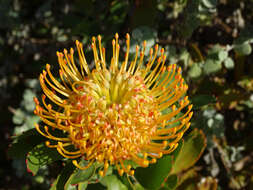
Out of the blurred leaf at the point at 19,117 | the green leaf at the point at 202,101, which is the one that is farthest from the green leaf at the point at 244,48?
the blurred leaf at the point at 19,117

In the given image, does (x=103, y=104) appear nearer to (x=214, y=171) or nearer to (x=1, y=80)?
(x=214, y=171)

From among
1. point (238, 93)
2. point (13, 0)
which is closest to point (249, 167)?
point (238, 93)

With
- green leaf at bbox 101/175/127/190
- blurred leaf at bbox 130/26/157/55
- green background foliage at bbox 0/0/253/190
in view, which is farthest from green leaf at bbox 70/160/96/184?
blurred leaf at bbox 130/26/157/55

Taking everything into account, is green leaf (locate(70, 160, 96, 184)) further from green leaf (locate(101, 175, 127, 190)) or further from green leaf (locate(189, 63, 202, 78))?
green leaf (locate(189, 63, 202, 78))

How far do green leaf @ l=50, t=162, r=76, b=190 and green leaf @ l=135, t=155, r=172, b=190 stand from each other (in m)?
0.30

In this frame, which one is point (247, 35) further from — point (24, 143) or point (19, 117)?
point (19, 117)

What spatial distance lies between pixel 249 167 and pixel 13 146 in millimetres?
1505

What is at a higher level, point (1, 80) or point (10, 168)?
point (1, 80)

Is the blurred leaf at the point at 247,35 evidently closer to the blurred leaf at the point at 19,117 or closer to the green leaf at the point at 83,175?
the green leaf at the point at 83,175

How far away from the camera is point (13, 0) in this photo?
8.06ft

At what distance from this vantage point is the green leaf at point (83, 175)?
1.08 metres

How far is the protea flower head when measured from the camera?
3.81 feet

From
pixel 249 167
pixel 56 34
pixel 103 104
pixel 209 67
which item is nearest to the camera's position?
pixel 103 104

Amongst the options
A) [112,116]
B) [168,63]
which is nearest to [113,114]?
[112,116]
